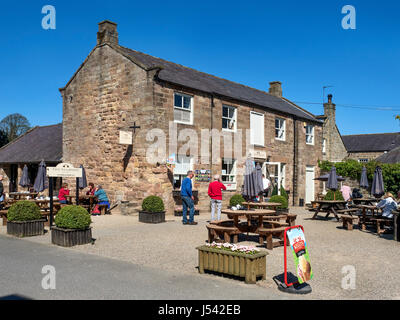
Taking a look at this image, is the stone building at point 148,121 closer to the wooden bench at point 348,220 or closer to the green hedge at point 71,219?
the green hedge at point 71,219

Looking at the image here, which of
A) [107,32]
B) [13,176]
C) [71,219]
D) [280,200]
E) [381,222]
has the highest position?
[107,32]

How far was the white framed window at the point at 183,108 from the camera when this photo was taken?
1766 centimetres

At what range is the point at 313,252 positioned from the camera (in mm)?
9227

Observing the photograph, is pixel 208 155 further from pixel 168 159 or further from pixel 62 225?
pixel 62 225

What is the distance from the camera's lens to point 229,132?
2005 centimetres

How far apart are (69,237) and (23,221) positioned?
225 centimetres

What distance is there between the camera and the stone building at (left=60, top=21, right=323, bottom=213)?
663 inches

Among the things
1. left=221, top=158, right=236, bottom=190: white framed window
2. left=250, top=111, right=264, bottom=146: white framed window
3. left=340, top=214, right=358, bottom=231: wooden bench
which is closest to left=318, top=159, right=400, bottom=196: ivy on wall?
left=250, top=111, right=264, bottom=146: white framed window

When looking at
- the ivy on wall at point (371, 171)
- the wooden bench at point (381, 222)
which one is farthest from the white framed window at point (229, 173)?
the ivy on wall at point (371, 171)

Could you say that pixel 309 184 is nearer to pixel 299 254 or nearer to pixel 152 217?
pixel 152 217

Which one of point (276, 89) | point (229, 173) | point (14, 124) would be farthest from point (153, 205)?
point (14, 124)
